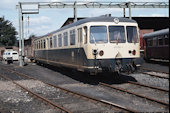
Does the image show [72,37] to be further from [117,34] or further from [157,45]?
[157,45]

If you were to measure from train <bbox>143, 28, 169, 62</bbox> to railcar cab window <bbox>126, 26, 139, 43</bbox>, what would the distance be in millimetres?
7909

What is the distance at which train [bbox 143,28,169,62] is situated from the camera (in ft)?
61.1

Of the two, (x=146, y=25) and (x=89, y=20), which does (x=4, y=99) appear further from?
(x=146, y=25)

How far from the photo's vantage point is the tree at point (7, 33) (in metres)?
79.3

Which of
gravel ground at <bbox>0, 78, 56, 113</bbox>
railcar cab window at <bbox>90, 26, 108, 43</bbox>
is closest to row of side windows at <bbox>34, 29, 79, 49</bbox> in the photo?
railcar cab window at <bbox>90, 26, 108, 43</bbox>

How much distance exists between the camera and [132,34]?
11.0 meters

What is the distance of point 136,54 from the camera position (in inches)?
428

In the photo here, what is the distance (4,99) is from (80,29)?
4499mm

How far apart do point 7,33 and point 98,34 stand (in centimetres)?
7522

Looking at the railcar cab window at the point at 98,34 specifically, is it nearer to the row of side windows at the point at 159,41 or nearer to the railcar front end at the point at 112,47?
the railcar front end at the point at 112,47

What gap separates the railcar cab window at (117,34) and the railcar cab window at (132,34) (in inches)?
10.9

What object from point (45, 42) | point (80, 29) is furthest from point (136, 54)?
point (45, 42)

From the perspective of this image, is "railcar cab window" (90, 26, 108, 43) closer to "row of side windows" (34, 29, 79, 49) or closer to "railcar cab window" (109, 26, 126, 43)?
"railcar cab window" (109, 26, 126, 43)

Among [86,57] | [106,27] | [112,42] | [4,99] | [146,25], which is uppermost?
[146,25]
